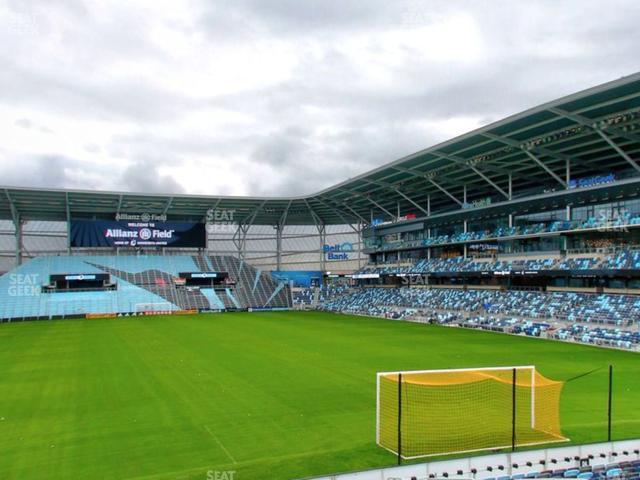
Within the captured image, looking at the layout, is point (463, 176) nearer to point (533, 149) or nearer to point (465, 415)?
point (533, 149)

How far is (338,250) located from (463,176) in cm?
2707

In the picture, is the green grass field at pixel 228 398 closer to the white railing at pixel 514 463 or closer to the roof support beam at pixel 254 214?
the white railing at pixel 514 463

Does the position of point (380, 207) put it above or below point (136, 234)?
above

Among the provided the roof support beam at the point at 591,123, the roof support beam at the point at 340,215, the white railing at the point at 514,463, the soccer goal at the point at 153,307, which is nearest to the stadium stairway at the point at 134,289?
the soccer goal at the point at 153,307

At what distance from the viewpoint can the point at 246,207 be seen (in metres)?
66.4

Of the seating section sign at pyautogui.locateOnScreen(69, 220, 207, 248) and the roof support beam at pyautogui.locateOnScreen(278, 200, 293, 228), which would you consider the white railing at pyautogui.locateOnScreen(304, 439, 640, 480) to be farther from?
the roof support beam at pyautogui.locateOnScreen(278, 200, 293, 228)

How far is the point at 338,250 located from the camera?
74.2 metres

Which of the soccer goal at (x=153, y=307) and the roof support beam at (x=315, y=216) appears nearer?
the soccer goal at (x=153, y=307)

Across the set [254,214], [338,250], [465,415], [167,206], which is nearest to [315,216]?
[338,250]

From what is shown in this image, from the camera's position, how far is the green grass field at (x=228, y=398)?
12000mm

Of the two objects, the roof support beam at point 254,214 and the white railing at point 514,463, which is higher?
the roof support beam at point 254,214

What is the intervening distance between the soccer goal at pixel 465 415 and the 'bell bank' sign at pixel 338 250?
2179 inches

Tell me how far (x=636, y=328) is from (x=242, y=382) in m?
24.0

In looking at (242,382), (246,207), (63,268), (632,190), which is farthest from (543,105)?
(63,268)
